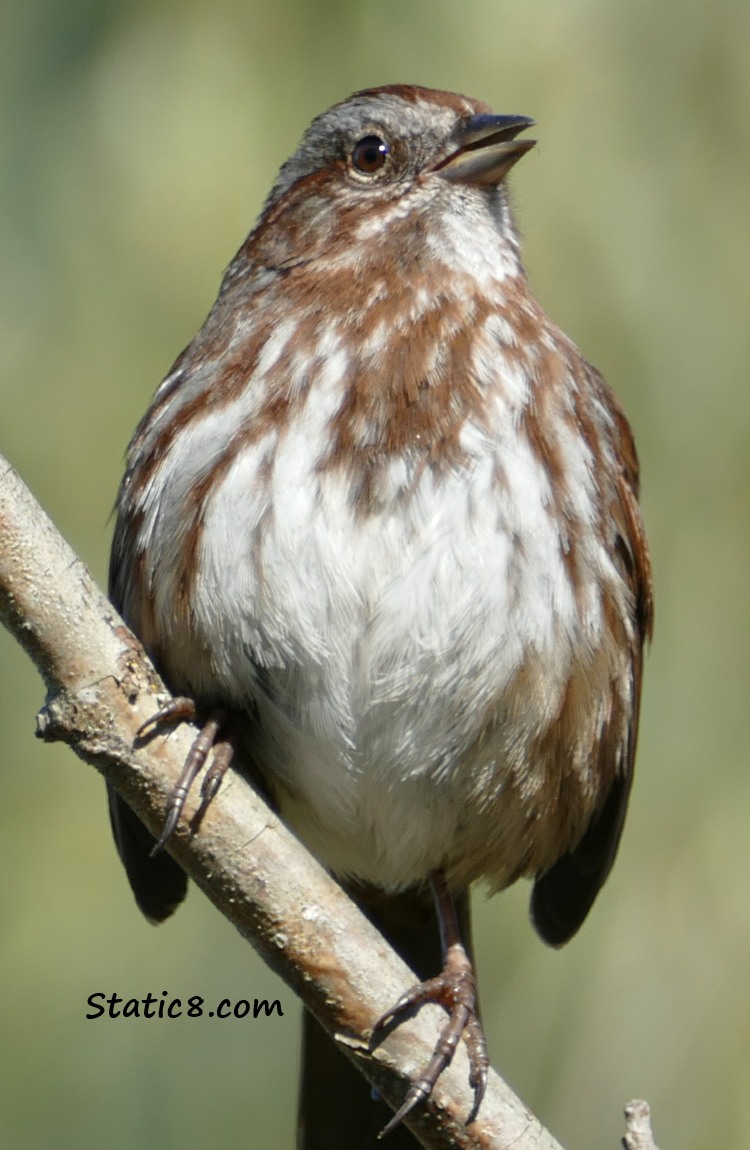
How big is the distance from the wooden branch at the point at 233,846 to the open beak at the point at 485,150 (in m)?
1.45

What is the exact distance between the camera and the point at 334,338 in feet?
11.7

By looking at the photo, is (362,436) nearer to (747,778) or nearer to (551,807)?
(551,807)

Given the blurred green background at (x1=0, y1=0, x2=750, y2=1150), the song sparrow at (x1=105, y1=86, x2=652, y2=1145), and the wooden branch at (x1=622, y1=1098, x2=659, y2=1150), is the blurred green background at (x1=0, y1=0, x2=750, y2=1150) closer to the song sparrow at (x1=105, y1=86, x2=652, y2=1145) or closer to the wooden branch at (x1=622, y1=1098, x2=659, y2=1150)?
the song sparrow at (x1=105, y1=86, x2=652, y2=1145)

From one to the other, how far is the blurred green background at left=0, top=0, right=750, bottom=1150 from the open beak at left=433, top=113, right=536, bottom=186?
0.39 m

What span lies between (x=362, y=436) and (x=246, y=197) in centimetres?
176

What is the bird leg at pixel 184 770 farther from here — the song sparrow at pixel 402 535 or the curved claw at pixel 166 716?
the song sparrow at pixel 402 535

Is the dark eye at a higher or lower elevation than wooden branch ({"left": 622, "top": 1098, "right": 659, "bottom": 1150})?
higher

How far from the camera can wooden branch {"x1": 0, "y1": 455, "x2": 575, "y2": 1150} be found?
2.76 metres

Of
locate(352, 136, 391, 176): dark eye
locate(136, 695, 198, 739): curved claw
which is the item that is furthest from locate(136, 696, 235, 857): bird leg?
locate(352, 136, 391, 176): dark eye

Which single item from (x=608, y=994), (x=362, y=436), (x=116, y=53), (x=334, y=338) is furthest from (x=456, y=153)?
(x=608, y=994)

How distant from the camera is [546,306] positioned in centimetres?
466

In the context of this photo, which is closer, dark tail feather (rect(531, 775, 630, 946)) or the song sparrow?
the song sparrow

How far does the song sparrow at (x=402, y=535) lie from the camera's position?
3.32 m

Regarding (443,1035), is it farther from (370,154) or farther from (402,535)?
(370,154)
